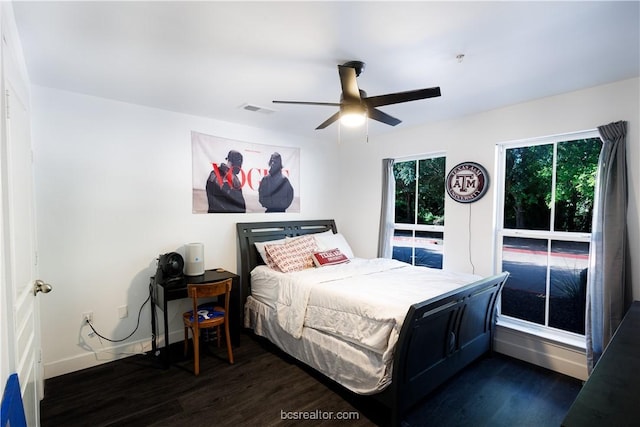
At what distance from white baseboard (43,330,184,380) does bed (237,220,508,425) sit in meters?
1.03

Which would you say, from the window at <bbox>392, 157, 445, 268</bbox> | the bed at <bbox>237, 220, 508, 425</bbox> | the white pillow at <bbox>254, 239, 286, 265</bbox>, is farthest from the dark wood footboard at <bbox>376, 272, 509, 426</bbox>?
the white pillow at <bbox>254, 239, 286, 265</bbox>

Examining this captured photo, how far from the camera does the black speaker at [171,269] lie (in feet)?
9.26

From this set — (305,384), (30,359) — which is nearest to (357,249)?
(305,384)

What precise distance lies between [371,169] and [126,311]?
331cm

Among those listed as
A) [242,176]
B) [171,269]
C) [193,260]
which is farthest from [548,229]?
[171,269]

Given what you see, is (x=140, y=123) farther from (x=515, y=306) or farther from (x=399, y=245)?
(x=515, y=306)

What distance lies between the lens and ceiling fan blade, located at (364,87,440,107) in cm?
194

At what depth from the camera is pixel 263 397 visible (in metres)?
2.35

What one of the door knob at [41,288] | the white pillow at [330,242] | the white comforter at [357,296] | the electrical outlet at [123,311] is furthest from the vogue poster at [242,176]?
the door knob at [41,288]

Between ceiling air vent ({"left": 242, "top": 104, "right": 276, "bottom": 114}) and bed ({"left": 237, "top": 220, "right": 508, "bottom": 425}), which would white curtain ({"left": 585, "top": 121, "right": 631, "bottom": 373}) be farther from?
ceiling air vent ({"left": 242, "top": 104, "right": 276, "bottom": 114})

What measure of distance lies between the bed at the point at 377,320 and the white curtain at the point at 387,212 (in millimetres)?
537

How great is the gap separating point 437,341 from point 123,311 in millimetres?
2792

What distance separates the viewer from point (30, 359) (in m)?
1.66

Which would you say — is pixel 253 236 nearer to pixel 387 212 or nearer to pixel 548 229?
pixel 387 212
